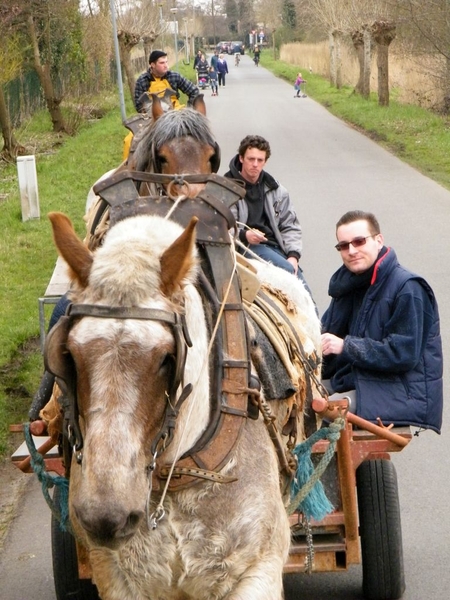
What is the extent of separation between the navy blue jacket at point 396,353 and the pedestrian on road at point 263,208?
186 cm

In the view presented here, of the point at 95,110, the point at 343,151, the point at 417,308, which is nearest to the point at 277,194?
the point at 417,308

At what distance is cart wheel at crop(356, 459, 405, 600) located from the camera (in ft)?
14.1

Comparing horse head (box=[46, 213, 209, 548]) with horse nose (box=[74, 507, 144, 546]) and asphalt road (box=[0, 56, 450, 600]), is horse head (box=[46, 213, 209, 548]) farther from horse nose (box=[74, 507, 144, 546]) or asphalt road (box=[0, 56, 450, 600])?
asphalt road (box=[0, 56, 450, 600])

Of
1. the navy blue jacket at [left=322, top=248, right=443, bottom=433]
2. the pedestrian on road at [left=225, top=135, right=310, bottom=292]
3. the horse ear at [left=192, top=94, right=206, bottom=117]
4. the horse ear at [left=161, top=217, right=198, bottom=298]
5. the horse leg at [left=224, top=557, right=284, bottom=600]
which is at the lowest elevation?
the horse leg at [left=224, top=557, right=284, bottom=600]

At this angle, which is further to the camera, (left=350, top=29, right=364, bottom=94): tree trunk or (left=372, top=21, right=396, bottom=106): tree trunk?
(left=350, top=29, right=364, bottom=94): tree trunk

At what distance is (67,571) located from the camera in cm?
430

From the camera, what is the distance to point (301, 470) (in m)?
3.84

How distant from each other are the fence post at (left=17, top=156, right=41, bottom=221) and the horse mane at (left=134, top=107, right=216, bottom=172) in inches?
312

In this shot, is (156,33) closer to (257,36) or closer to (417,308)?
(417,308)

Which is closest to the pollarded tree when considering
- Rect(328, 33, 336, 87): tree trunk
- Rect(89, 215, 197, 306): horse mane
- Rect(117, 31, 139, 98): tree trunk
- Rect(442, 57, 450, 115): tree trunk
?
Rect(328, 33, 336, 87): tree trunk

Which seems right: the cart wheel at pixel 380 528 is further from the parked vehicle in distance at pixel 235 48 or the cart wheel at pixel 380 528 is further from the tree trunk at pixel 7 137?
the parked vehicle in distance at pixel 235 48

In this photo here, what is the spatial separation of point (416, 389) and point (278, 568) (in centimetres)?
148

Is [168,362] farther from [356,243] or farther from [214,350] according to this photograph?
[356,243]

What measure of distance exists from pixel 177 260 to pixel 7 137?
716 inches
